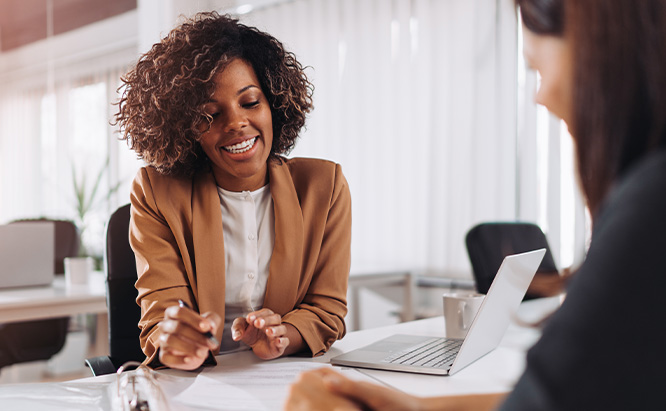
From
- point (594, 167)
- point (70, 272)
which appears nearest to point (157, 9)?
point (70, 272)

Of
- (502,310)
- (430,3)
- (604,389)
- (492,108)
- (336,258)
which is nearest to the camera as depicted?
(604,389)

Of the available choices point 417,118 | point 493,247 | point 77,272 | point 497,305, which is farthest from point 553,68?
point 417,118

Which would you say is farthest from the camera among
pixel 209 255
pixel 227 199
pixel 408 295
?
pixel 408 295

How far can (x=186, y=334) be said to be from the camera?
986 millimetres

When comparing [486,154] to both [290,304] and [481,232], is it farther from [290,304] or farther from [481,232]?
[290,304]

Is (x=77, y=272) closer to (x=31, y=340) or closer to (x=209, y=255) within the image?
(x=31, y=340)

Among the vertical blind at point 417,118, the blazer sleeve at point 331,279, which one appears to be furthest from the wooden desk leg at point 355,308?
the blazer sleeve at point 331,279

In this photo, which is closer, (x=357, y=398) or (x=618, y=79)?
(x=618, y=79)

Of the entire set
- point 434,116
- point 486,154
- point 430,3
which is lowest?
point 486,154

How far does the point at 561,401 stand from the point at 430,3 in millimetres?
3425

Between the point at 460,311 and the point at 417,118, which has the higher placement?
the point at 417,118

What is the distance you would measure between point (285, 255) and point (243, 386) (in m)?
0.42

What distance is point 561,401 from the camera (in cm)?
45

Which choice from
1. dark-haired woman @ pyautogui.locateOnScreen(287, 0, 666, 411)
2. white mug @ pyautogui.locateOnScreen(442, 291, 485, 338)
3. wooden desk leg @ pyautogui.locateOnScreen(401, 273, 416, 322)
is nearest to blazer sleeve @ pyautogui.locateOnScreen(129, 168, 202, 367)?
white mug @ pyautogui.locateOnScreen(442, 291, 485, 338)
